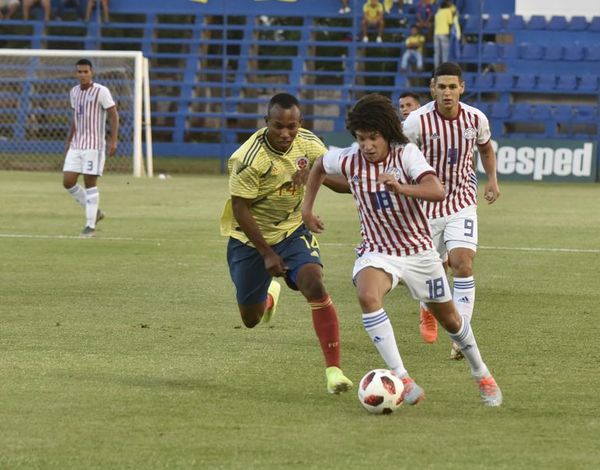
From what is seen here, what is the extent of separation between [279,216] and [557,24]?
30752 mm

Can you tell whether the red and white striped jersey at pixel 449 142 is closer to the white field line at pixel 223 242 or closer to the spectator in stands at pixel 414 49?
the white field line at pixel 223 242

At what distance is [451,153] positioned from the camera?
987 centimetres

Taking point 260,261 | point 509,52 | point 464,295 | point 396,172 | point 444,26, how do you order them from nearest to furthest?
point 396,172
point 260,261
point 464,295
point 444,26
point 509,52

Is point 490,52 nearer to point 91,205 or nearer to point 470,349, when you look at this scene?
point 91,205

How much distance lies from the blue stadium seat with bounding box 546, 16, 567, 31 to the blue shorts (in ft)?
99.4

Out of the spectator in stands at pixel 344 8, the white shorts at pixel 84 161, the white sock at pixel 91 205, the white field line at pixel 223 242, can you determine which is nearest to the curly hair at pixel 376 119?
the white field line at pixel 223 242

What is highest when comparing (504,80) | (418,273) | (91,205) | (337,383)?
(418,273)

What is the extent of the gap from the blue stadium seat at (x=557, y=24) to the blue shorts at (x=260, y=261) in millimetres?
30290

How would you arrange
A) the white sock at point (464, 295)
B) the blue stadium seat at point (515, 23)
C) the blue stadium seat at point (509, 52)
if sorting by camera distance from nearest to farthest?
the white sock at point (464, 295), the blue stadium seat at point (509, 52), the blue stadium seat at point (515, 23)

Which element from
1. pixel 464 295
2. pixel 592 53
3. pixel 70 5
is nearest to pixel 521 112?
pixel 592 53

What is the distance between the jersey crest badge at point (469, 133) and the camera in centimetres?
984

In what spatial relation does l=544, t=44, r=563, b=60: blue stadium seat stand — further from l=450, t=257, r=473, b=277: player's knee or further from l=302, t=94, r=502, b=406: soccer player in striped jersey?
l=302, t=94, r=502, b=406: soccer player in striped jersey

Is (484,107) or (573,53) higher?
(573,53)

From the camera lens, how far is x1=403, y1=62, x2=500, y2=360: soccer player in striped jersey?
32.0ft
